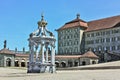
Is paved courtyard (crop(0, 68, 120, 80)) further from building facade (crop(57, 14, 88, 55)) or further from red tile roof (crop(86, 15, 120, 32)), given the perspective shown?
building facade (crop(57, 14, 88, 55))

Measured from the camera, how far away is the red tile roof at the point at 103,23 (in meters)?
107

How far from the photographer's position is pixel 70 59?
311ft

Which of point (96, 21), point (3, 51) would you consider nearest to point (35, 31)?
point (3, 51)

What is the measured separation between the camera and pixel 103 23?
111 meters

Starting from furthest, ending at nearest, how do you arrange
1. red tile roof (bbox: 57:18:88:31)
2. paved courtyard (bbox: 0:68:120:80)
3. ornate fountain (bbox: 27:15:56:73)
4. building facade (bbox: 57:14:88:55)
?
red tile roof (bbox: 57:18:88:31) < building facade (bbox: 57:14:88:55) < ornate fountain (bbox: 27:15:56:73) < paved courtyard (bbox: 0:68:120:80)

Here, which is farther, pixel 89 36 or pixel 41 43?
pixel 89 36

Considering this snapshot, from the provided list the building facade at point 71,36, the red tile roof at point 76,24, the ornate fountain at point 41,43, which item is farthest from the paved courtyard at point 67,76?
the red tile roof at point 76,24

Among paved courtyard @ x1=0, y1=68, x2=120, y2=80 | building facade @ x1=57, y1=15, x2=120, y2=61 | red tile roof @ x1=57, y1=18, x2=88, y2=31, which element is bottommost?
paved courtyard @ x1=0, y1=68, x2=120, y2=80

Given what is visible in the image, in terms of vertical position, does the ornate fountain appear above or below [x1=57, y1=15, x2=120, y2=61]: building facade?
below

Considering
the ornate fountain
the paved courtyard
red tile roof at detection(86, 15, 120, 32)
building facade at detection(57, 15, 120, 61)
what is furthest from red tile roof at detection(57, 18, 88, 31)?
the paved courtyard

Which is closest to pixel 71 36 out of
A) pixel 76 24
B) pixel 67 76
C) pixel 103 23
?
pixel 76 24

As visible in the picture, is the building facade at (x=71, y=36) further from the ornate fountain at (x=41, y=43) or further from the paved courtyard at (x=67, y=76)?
the paved courtyard at (x=67, y=76)

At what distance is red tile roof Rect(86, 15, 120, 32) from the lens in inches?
4203

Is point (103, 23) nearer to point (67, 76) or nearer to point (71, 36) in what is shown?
point (71, 36)
